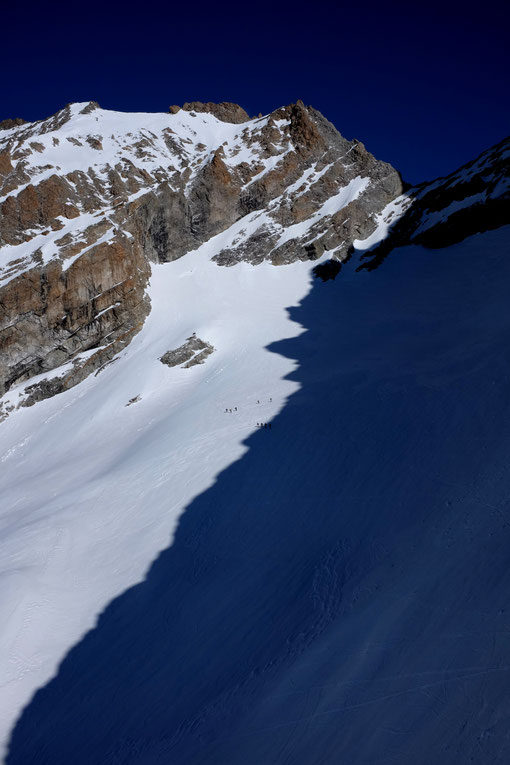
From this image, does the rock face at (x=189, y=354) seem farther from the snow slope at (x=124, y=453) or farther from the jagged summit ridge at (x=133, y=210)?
the jagged summit ridge at (x=133, y=210)

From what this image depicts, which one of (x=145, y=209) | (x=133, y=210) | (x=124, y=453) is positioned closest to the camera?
(x=124, y=453)

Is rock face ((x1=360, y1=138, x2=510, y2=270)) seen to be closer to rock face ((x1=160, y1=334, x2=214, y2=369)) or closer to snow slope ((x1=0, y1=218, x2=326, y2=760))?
snow slope ((x1=0, y1=218, x2=326, y2=760))

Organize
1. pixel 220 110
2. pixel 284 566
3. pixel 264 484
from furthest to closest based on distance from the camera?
pixel 220 110
pixel 264 484
pixel 284 566

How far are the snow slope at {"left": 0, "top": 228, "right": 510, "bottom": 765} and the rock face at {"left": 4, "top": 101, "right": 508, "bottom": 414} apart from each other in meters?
16.1

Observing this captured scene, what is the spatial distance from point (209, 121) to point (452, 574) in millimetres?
89799

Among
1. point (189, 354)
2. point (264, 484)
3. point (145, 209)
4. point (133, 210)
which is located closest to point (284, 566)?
point (264, 484)

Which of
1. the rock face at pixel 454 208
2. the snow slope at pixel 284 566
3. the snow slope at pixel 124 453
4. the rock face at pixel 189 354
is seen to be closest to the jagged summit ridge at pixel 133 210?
the rock face at pixel 454 208

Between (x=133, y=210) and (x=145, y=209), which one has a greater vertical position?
(x=145, y=209)

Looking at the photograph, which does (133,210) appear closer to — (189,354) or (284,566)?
(189,354)

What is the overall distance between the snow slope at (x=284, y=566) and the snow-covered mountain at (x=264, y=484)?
7 cm

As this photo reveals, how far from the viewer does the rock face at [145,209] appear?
1788 inches

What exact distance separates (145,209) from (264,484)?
47939mm

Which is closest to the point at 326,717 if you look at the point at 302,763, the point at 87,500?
the point at 302,763

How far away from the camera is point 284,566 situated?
45.3 ft
